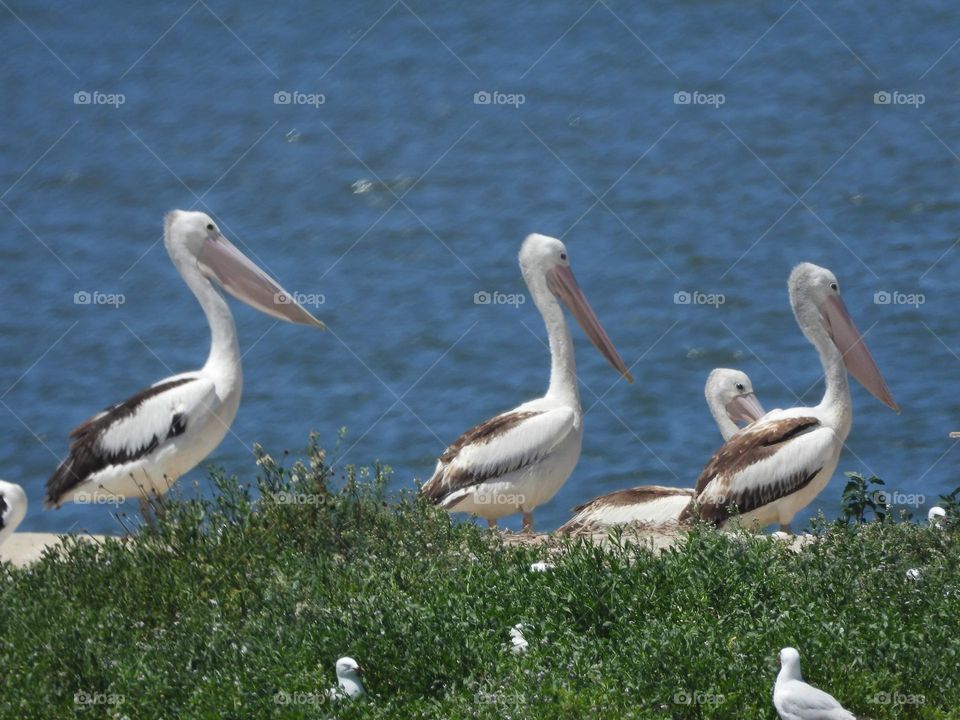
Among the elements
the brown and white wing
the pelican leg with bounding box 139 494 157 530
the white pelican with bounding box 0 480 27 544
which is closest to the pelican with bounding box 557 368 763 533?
the brown and white wing

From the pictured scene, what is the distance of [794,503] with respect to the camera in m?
9.25

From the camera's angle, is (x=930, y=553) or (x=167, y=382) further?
(x=167, y=382)

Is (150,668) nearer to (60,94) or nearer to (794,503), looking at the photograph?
(794,503)

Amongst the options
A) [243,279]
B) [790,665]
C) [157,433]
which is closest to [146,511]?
[157,433]

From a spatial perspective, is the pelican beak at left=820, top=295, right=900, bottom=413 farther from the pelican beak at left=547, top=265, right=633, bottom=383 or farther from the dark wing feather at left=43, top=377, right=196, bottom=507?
the dark wing feather at left=43, top=377, right=196, bottom=507

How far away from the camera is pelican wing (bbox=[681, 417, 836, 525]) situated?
9023 millimetres

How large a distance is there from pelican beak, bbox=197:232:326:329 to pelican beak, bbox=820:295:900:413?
294 cm

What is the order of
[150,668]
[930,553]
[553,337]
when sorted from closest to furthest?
[150,668] < [930,553] < [553,337]

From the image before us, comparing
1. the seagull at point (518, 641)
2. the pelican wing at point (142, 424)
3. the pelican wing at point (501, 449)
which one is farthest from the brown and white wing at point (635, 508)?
the seagull at point (518, 641)

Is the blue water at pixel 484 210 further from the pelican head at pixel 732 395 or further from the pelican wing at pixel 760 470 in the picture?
the pelican wing at pixel 760 470

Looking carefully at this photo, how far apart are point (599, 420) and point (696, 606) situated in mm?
13107

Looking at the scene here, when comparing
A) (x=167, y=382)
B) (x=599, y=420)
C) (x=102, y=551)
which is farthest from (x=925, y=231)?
(x=102, y=551)

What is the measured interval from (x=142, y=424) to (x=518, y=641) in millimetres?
3517

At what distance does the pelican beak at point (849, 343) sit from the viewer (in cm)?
1001
